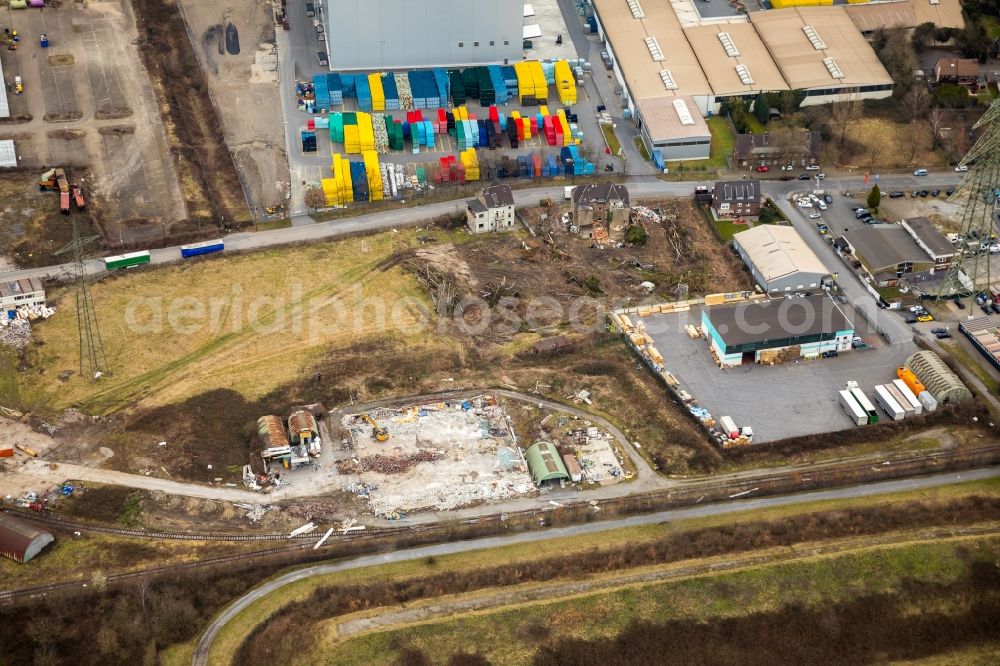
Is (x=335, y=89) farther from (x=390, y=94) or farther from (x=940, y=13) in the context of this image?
(x=940, y=13)

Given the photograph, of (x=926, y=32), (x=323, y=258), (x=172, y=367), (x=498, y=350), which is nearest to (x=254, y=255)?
(x=323, y=258)

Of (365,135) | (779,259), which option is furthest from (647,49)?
(779,259)

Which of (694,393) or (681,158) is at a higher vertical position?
(681,158)

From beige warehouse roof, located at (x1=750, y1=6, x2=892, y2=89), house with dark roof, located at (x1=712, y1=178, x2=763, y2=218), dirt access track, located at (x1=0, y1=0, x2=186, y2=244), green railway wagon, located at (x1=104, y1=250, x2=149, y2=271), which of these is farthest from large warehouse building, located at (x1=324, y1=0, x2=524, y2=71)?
green railway wagon, located at (x1=104, y1=250, x2=149, y2=271)

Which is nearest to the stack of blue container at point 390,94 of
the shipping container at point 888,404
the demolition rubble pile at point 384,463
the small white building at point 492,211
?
the small white building at point 492,211

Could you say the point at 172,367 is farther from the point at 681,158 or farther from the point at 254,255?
the point at 681,158
